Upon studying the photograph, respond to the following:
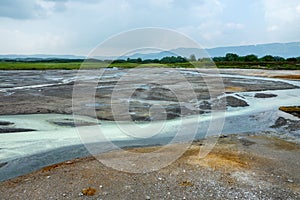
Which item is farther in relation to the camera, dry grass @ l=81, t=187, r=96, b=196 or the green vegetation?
the green vegetation

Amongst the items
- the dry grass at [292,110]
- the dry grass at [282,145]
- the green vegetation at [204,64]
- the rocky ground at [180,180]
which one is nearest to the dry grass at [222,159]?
the rocky ground at [180,180]

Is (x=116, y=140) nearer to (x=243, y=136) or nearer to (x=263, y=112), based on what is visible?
(x=243, y=136)

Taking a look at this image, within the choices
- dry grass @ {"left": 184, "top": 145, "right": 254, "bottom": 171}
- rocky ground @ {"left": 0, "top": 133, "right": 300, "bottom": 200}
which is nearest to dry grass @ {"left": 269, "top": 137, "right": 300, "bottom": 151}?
rocky ground @ {"left": 0, "top": 133, "right": 300, "bottom": 200}

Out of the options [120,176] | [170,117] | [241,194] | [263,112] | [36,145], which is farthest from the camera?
[263,112]

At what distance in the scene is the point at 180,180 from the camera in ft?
27.8

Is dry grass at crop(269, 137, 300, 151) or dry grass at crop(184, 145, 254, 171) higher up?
dry grass at crop(184, 145, 254, 171)

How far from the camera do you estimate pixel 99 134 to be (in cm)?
1474

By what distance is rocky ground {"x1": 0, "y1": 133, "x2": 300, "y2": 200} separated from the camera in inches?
302

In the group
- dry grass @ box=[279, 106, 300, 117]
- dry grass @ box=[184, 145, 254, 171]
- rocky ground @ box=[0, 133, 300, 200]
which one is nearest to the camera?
rocky ground @ box=[0, 133, 300, 200]

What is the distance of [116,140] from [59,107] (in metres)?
9.55

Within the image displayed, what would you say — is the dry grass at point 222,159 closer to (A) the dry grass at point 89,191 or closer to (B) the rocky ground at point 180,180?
(B) the rocky ground at point 180,180

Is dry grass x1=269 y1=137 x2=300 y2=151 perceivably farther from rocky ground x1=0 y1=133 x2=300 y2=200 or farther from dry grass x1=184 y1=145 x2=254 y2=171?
dry grass x1=184 y1=145 x2=254 y2=171

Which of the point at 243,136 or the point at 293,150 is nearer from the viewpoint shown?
the point at 293,150

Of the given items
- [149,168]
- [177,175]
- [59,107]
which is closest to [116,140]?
[149,168]
